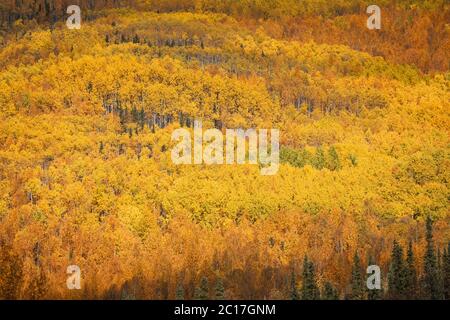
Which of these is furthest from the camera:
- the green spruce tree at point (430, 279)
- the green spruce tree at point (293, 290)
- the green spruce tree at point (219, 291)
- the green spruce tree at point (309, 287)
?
the green spruce tree at point (219, 291)

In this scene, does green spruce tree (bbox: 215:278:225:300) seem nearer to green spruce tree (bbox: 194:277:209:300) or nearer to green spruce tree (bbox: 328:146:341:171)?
green spruce tree (bbox: 194:277:209:300)

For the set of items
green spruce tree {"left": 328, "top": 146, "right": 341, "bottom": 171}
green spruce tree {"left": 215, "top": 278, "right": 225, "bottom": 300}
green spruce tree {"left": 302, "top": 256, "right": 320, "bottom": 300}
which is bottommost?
green spruce tree {"left": 215, "top": 278, "right": 225, "bottom": 300}

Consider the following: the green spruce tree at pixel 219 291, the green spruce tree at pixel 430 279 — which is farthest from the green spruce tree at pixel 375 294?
the green spruce tree at pixel 219 291

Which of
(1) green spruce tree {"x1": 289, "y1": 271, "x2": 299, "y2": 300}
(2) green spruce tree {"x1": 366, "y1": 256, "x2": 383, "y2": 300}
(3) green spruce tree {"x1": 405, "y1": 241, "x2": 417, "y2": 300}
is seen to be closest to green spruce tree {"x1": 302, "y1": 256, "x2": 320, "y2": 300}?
(1) green spruce tree {"x1": 289, "y1": 271, "x2": 299, "y2": 300}

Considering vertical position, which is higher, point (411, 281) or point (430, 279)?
point (430, 279)

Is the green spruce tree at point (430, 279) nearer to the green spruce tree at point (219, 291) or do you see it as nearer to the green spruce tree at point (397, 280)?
the green spruce tree at point (397, 280)

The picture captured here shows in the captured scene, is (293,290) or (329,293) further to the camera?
(293,290)

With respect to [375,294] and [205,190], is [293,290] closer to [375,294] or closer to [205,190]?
[375,294]

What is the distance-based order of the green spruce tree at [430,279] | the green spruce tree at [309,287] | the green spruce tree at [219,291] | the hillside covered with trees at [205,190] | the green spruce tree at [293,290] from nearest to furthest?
the green spruce tree at [309,287], the green spruce tree at [293,290], the green spruce tree at [430,279], the green spruce tree at [219,291], the hillside covered with trees at [205,190]

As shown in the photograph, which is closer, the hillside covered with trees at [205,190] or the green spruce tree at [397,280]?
the green spruce tree at [397,280]

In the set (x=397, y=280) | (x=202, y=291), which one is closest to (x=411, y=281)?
(x=397, y=280)
